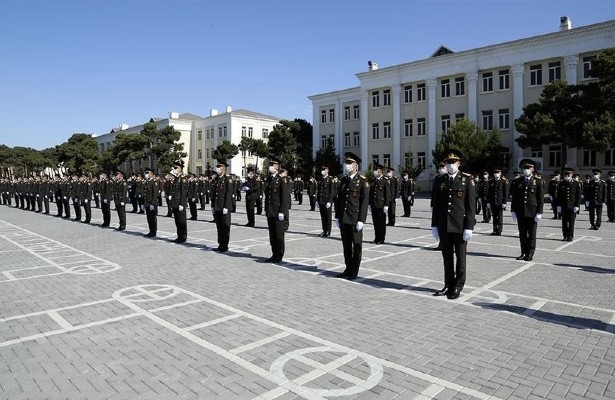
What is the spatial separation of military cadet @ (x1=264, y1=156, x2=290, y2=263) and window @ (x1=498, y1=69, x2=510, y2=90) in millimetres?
36375

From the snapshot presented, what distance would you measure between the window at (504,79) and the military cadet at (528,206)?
111ft

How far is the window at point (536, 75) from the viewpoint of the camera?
39.3m

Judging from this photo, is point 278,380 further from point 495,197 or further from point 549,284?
point 495,197

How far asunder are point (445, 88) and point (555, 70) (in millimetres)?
9885

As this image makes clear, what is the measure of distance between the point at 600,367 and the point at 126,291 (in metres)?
6.76

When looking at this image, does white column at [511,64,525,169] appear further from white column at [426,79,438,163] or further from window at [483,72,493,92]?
white column at [426,79,438,163]

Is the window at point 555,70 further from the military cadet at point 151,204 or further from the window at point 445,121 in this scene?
the military cadet at point 151,204

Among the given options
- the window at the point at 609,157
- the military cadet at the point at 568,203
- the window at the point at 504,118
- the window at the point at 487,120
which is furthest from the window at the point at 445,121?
the military cadet at the point at 568,203

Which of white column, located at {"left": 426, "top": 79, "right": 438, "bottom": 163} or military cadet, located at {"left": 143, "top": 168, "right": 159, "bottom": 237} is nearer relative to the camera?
military cadet, located at {"left": 143, "top": 168, "right": 159, "bottom": 237}

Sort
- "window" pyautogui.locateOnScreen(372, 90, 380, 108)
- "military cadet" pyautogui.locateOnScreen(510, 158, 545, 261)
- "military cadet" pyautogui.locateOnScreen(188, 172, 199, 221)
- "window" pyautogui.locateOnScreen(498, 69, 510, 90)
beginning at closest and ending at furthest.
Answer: "military cadet" pyautogui.locateOnScreen(510, 158, 545, 261) → "military cadet" pyautogui.locateOnScreen(188, 172, 199, 221) → "window" pyautogui.locateOnScreen(498, 69, 510, 90) → "window" pyautogui.locateOnScreen(372, 90, 380, 108)

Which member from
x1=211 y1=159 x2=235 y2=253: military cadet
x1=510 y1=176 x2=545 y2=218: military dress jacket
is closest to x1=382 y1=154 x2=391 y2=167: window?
x1=211 y1=159 x2=235 y2=253: military cadet

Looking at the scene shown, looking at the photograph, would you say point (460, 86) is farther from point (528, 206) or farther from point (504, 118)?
point (528, 206)

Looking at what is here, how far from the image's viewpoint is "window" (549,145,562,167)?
38000mm

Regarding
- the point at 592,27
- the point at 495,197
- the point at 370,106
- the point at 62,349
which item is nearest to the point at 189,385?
the point at 62,349
